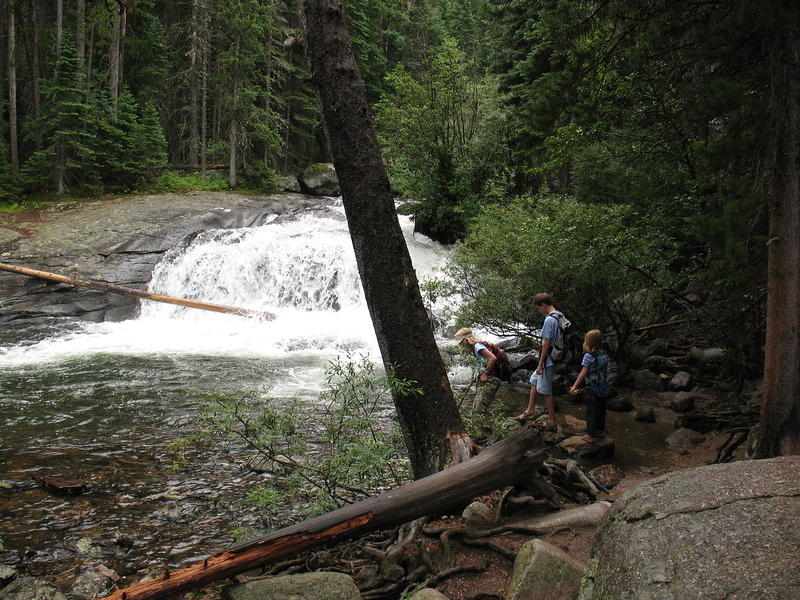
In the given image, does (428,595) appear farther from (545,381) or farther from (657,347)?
(657,347)

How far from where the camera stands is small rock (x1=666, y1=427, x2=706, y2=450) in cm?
700

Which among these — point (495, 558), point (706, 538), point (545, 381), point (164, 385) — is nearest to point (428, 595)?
point (495, 558)

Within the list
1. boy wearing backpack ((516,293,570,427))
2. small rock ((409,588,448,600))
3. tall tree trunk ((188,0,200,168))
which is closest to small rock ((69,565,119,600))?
small rock ((409,588,448,600))

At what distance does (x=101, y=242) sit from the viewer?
1731 cm

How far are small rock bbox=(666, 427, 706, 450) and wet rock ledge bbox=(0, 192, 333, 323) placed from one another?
13627 millimetres

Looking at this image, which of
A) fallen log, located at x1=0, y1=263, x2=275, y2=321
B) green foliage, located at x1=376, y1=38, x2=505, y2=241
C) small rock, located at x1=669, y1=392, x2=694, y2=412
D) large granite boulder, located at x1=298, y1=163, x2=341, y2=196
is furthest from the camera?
large granite boulder, located at x1=298, y1=163, x2=341, y2=196

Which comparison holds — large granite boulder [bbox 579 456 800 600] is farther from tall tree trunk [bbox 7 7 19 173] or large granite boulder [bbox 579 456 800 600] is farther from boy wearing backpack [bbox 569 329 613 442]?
tall tree trunk [bbox 7 7 19 173]

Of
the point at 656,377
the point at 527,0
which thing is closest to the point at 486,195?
the point at 656,377

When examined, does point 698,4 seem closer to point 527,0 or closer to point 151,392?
point 527,0

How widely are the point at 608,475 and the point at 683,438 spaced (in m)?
1.79

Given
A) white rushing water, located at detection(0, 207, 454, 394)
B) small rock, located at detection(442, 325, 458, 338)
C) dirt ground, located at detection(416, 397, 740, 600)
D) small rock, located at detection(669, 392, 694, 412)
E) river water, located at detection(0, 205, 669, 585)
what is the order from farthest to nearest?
small rock, located at detection(442, 325, 458, 338)
white rushing water, located at detection(0, 207, 454, 394)
small rock, located at detection(669, 392, 694, 412)
river water, located at detection(0, 205, 669, 585)
dirt ground, located at detection(416, 397, 740, 600)

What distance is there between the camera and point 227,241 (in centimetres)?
1866

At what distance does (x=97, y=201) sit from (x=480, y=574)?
866 inches

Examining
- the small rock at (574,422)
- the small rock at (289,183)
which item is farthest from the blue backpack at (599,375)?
the small rock at (289,183)
